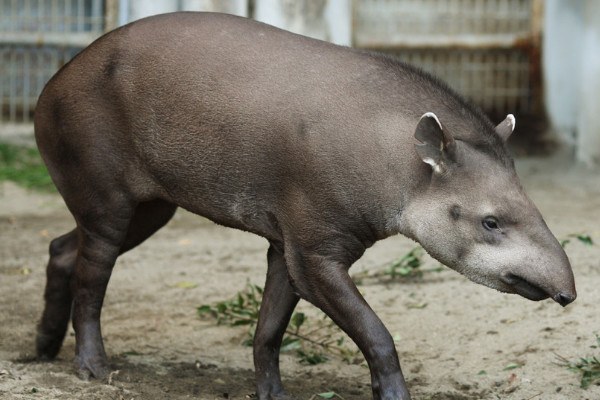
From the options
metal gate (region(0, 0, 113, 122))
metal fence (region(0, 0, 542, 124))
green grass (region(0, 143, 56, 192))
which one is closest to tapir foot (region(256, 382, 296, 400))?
green grass (region(0, 143, 56, 192))

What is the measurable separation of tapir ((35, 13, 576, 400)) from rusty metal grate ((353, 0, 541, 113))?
6.36 meters

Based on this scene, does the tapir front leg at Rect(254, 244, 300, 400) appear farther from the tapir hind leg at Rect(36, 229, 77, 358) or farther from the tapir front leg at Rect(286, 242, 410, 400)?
the tapir hind leg at Rect(36, 229, 77, 358)

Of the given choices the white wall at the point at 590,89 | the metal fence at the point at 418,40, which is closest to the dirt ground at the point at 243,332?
the white wall at the point at 590,89

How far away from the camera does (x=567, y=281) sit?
12.3 ft

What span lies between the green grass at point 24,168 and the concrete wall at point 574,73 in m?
5.16

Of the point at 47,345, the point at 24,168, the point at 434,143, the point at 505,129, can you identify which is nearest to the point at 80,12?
the point at 24,168

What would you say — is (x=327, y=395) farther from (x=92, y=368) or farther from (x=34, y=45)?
(x=34, y=45)

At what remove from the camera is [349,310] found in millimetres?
4035

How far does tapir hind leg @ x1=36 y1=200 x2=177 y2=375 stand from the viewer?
5016mm

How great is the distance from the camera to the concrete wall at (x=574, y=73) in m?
9.69

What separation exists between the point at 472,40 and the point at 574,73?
1111 millimetres

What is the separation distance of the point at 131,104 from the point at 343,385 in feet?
5.48

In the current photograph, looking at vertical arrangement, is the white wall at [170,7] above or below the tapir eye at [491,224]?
below

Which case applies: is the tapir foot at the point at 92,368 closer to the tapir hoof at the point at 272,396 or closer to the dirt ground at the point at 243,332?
the dirt ground at the point at 243,332
